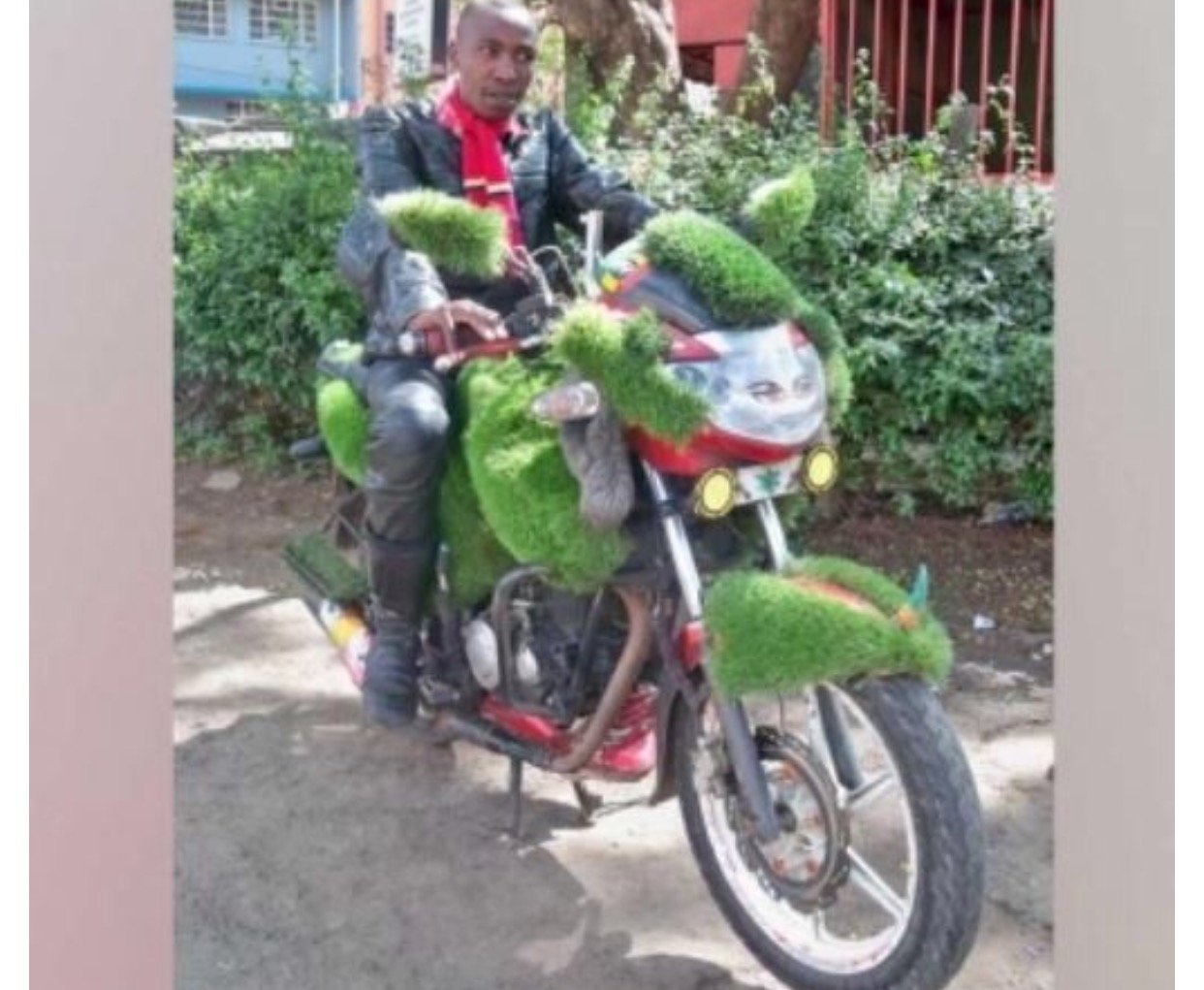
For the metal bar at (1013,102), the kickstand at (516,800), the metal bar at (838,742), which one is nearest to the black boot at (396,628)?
the kickstand at (516,800)

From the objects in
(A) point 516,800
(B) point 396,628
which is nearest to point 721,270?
(B) point 396,628

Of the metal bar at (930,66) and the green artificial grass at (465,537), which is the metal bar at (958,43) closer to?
the metal bar at (930,66)

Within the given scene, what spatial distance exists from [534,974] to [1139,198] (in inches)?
78.1

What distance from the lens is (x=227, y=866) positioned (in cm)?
367

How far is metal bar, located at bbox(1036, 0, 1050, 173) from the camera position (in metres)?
7.04

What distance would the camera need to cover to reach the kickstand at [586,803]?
12.4 ft

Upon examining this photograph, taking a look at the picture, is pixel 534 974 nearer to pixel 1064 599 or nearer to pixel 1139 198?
pixel 1064 599

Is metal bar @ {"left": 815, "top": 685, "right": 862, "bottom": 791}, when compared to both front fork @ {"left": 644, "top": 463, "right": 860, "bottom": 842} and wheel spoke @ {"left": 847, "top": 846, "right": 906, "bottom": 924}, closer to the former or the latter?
front fork @ {"left": 644, "top": 463, "right": 860, "bottom": 842}

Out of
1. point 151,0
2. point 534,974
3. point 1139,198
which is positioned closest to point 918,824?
point 534,974

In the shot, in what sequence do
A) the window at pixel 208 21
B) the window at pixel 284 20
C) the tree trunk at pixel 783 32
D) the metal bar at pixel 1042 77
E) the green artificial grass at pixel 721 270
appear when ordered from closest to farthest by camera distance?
the green artificial grass at pixel 721 270 → the metal bar at pixel 1042 77 → the window at pixel 284 20 → the tree trunk at pixel 783 32 → the window at pixel 208 21

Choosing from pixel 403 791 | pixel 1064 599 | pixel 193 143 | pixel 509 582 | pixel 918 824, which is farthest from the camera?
pixel 193 143

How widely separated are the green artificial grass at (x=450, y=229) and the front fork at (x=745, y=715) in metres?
0.60

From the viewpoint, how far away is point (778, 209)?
3.20 m

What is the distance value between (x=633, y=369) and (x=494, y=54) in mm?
1113
